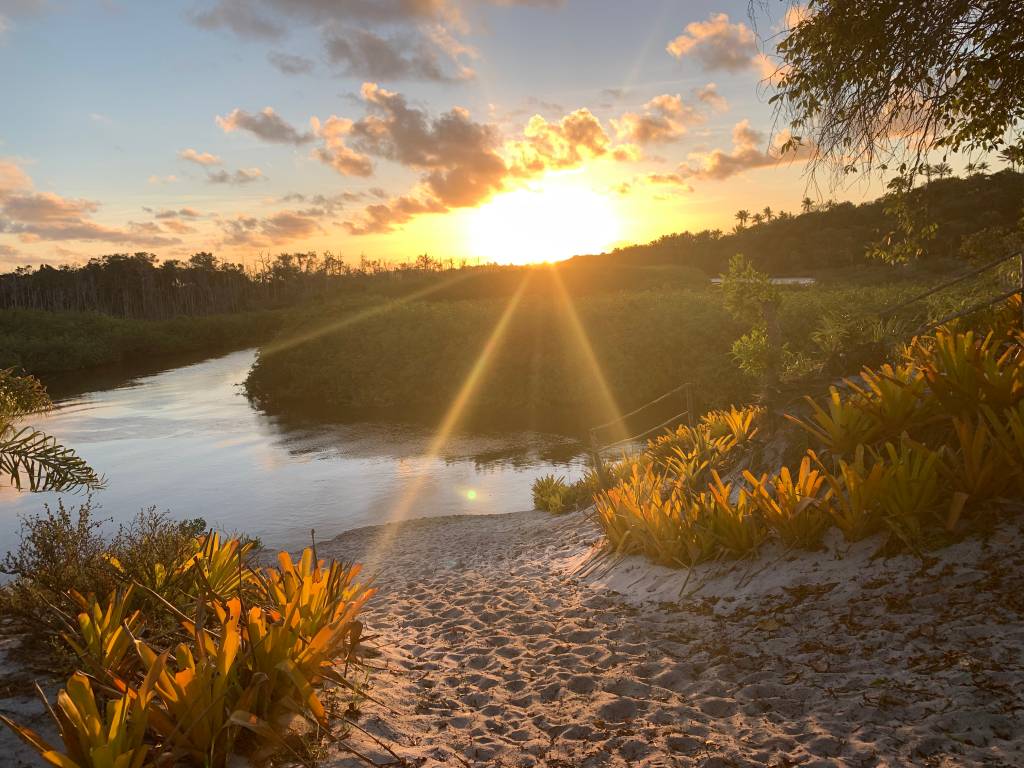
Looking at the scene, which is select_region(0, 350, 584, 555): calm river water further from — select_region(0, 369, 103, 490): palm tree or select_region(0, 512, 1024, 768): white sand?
select_region(0, 512, 1024, 768): white sand

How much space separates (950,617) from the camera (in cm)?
407

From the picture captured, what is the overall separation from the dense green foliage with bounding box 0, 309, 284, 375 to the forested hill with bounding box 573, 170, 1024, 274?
4571 centimetres

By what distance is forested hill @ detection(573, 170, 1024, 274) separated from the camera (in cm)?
5194

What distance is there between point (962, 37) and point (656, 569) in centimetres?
677

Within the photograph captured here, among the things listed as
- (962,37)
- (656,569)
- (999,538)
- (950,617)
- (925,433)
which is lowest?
(656,569)

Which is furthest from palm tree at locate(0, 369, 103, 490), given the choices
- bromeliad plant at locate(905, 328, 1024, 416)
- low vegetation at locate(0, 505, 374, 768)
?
bromeliad plant at locate(905, 328, 1024, 416)

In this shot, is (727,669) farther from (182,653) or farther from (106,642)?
(106,642)

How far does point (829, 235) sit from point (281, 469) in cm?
6246

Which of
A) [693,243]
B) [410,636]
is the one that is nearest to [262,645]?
[410,636]

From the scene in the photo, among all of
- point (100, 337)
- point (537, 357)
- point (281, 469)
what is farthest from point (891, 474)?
point (100, 337)

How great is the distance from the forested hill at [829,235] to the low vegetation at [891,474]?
1315 inches

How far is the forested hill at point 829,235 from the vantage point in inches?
2045

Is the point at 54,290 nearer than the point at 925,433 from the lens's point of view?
No

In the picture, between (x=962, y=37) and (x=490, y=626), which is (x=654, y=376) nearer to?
(x=962, y=37)
